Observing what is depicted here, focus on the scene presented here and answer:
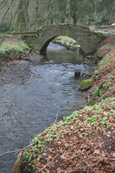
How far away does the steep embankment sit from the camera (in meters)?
3.22

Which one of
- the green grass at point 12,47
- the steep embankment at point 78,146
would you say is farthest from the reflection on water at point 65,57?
the steep embankment at point 78,146

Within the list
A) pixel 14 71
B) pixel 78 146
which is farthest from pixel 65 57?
pixel 78 146

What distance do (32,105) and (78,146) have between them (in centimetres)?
423

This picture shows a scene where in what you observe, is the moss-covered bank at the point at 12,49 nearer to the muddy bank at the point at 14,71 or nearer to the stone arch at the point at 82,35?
the muddy bank at the point at 14,71

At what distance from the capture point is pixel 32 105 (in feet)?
24.7

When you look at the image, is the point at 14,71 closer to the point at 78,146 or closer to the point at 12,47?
the point at 12,47

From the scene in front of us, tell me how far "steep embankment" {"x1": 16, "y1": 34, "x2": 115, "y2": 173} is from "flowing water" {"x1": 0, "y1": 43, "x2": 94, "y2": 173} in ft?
3.24

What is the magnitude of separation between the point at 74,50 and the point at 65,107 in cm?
1766

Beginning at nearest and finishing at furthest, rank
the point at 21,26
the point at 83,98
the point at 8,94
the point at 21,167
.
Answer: the point at 21,167 < the point at 83,98 < the point at 8,94 < the point at 21,26

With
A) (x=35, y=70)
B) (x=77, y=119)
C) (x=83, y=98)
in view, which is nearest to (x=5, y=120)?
(x=77, y=119)

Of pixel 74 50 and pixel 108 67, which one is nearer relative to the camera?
pixel 108 67

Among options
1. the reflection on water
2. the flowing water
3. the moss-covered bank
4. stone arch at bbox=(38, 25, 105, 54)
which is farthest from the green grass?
the flowing water

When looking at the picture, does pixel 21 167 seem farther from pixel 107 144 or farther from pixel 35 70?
pixel 35 70

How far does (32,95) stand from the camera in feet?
28.1
